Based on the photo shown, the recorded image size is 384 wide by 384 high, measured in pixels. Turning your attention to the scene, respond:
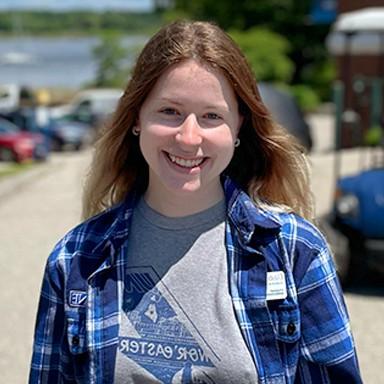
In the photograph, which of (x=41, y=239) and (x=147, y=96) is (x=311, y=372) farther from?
(x=41, y=239)

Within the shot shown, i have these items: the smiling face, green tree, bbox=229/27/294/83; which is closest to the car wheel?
green tree, bbox=229/27/294/83

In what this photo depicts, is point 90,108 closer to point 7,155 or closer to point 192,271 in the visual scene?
point 7,155

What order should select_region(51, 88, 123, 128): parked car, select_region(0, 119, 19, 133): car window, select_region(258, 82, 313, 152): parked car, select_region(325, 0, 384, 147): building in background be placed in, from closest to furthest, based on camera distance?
select_region(325, 0, 384, 147): building in background < select_region(258, 82, 313, 152): parked car < select_region(0, 119, 19, 133): car window < select_region(51, 88, 123, 128): parked car

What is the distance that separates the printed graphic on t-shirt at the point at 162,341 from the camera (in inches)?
81.4

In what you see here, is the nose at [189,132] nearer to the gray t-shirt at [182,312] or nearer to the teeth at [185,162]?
the teeth at [185,162]

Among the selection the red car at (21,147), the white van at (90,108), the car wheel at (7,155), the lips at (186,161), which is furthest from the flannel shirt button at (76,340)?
the white van at (90,108)

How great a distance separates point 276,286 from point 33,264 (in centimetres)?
749

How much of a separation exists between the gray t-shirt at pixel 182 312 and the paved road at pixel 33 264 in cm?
93

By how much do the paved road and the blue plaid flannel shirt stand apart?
35.2 inches

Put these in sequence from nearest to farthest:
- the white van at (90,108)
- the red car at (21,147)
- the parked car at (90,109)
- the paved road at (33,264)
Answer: the paved road at (33,264), the red car at (21,147), the parked car at (90,109), the white van at (90,108)

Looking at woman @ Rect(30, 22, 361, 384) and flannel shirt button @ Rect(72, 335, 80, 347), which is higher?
woman @ Rect(30, 22, 361, 384)

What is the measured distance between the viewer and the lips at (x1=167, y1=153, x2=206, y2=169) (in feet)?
7.02

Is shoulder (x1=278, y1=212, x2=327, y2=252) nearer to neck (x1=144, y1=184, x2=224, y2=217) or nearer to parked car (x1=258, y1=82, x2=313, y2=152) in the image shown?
neck (x1=144, y1=184, x2=224, y2=217)

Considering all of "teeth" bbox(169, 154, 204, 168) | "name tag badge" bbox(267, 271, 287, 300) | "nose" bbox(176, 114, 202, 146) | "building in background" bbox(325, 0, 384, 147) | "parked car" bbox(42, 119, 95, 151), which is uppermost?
"nose" bbox(176, 114, 202, 146)
